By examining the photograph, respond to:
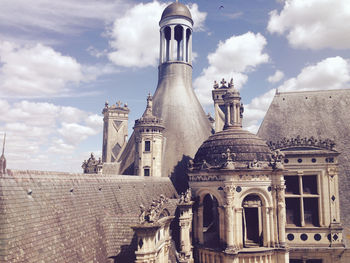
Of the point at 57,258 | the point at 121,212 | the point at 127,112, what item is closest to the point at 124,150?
the point at 127,112

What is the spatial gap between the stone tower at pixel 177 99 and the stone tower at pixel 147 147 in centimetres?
297

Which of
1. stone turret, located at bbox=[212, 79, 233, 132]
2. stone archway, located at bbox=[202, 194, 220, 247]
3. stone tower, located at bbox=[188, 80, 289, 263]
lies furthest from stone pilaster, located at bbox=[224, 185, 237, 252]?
stone turret, located at bbox=[212, 79, 233, 132]

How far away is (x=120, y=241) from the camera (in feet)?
54.5

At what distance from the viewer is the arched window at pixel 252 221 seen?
2603cm

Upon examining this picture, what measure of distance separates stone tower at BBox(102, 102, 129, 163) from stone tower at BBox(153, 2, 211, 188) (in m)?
6.28

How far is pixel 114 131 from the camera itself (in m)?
44.0

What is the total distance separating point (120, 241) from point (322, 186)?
20468 mm

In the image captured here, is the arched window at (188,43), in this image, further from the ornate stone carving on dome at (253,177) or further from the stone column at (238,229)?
the stone column at (238,229)

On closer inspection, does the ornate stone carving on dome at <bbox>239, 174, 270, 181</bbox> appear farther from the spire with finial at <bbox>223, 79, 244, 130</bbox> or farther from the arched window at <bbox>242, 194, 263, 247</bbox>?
the spire with finial at <bbox>223, 79, 244, 130</bbox>

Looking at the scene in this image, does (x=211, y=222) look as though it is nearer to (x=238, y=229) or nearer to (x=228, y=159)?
(x=238, y=229)

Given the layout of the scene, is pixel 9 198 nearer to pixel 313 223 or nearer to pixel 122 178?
pixel 122 178

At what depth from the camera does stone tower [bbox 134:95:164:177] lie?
108 feet

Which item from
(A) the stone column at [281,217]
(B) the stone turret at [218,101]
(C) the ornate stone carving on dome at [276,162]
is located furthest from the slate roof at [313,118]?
(A) the stone column at [281,217]

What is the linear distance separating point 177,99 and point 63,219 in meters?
29.4
